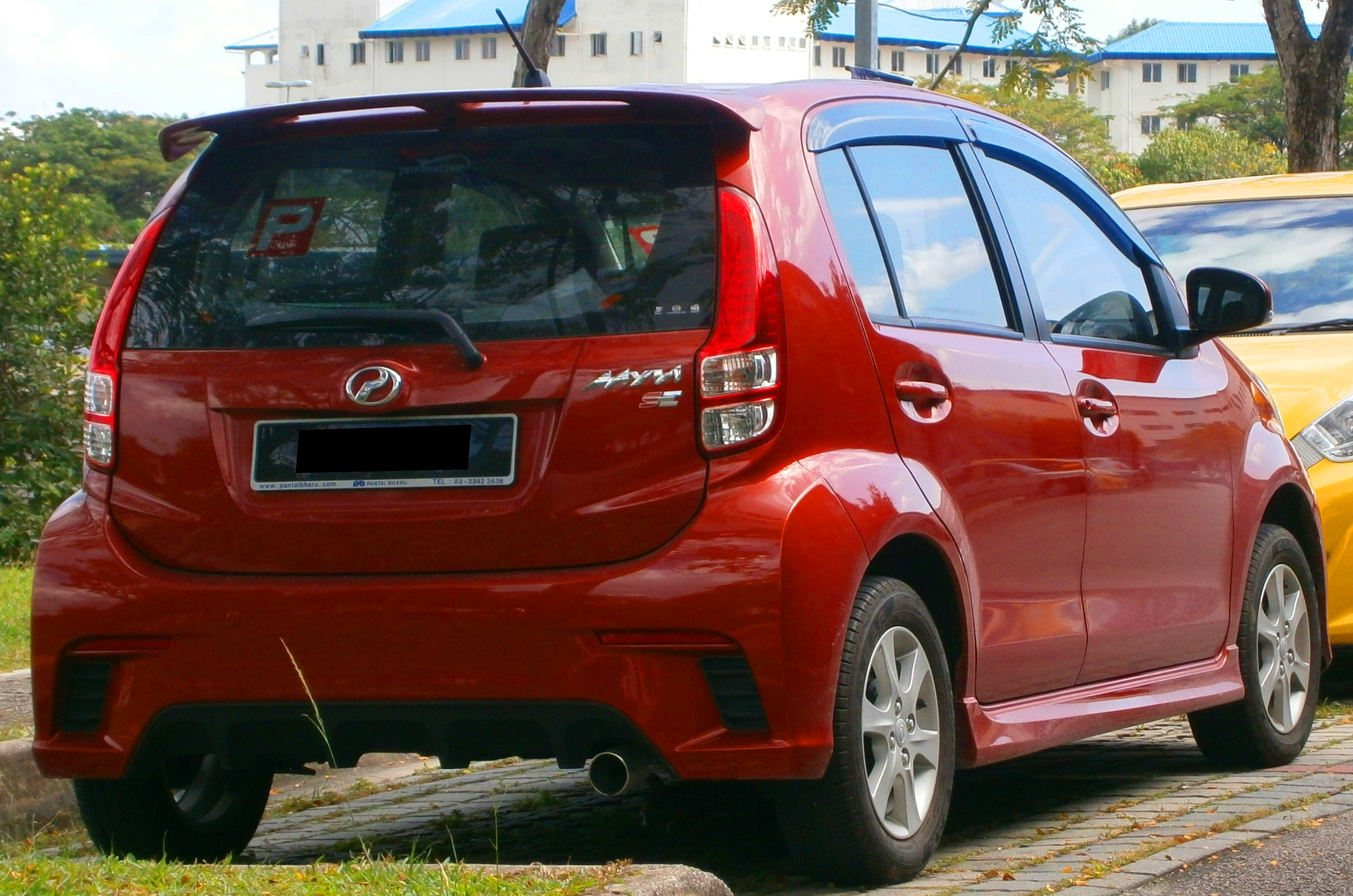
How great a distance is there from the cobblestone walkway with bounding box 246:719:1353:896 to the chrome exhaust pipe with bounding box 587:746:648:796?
0.28 m

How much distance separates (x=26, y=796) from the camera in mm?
5848

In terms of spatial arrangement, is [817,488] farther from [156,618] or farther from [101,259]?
[101,259]

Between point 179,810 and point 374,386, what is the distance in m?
1.30

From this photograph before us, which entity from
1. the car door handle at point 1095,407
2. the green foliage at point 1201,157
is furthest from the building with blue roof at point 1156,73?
the car door handle at point 1095,407

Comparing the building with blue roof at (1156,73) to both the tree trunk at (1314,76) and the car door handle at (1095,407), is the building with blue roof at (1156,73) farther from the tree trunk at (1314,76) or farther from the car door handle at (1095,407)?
the car door handle at (1095,407)

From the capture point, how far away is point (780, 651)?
4.03m

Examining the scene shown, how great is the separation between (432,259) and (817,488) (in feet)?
3.11

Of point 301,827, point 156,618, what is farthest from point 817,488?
point 301,827

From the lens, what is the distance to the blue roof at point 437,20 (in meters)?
129

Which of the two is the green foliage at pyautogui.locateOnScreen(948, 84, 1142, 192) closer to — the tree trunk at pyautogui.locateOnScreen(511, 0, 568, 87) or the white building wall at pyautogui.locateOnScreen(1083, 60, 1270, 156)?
the white building wall at pyautogui.locateOnScreen(1083, 60, 1270, 156)

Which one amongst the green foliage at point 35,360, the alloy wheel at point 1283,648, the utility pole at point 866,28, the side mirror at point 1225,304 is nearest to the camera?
the side mirror at point 1225,304

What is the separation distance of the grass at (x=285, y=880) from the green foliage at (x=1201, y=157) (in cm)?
9806

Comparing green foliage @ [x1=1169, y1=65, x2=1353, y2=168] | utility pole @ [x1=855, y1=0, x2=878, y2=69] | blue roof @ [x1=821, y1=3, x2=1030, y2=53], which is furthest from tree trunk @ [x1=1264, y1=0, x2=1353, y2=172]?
blue roof @ [x1=821, y1=3, x2=1030, y2=53]

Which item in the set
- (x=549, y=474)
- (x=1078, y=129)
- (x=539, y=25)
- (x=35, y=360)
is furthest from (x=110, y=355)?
(x=1078, y=129)
